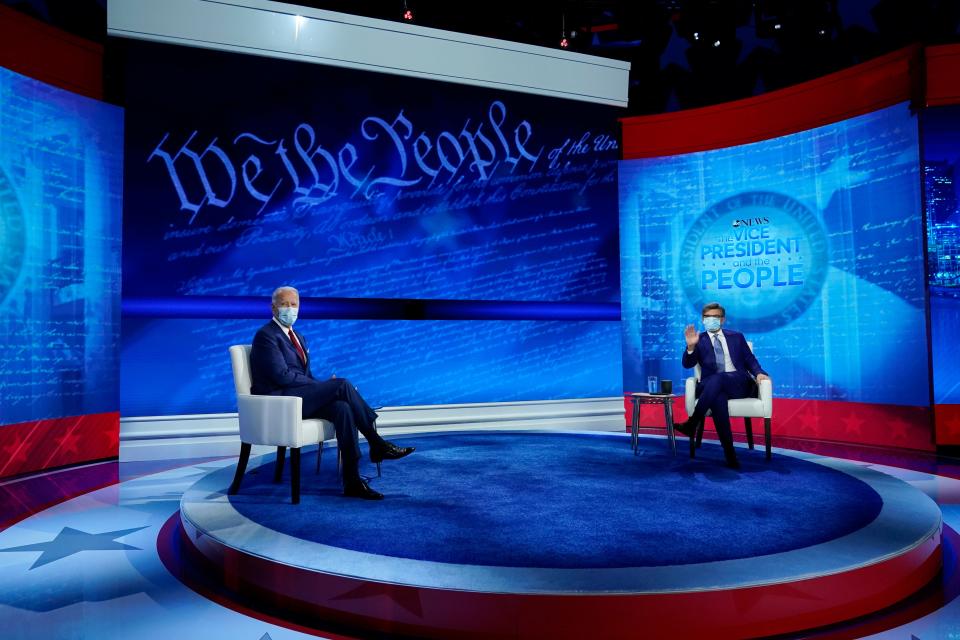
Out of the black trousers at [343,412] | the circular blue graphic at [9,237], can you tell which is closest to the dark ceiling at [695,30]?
the circular blue graphic at [9,237]

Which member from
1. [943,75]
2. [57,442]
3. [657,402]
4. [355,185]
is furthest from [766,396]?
[57,442]

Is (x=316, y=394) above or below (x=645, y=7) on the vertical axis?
below

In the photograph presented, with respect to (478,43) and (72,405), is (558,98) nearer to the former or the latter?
(478,43)

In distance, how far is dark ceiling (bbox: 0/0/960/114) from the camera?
580cm

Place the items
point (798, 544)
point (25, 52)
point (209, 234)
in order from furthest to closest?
point (209, 234) < point (25, 52) < point (798, 544)

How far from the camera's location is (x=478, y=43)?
21.6ft

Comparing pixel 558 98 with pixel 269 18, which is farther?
pixel 558 98

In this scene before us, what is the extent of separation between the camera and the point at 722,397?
4.11 metres

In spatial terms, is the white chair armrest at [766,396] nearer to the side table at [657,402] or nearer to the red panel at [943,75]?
the side table at [657,402]

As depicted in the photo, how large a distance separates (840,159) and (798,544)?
179 inches

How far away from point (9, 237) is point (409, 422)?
3.40 meters

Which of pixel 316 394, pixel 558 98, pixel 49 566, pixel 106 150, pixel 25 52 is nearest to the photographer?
pixel 49 566

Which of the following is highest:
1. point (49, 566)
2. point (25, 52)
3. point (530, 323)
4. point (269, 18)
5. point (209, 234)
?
point (269, 18)

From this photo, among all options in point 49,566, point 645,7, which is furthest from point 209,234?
point 645,7
